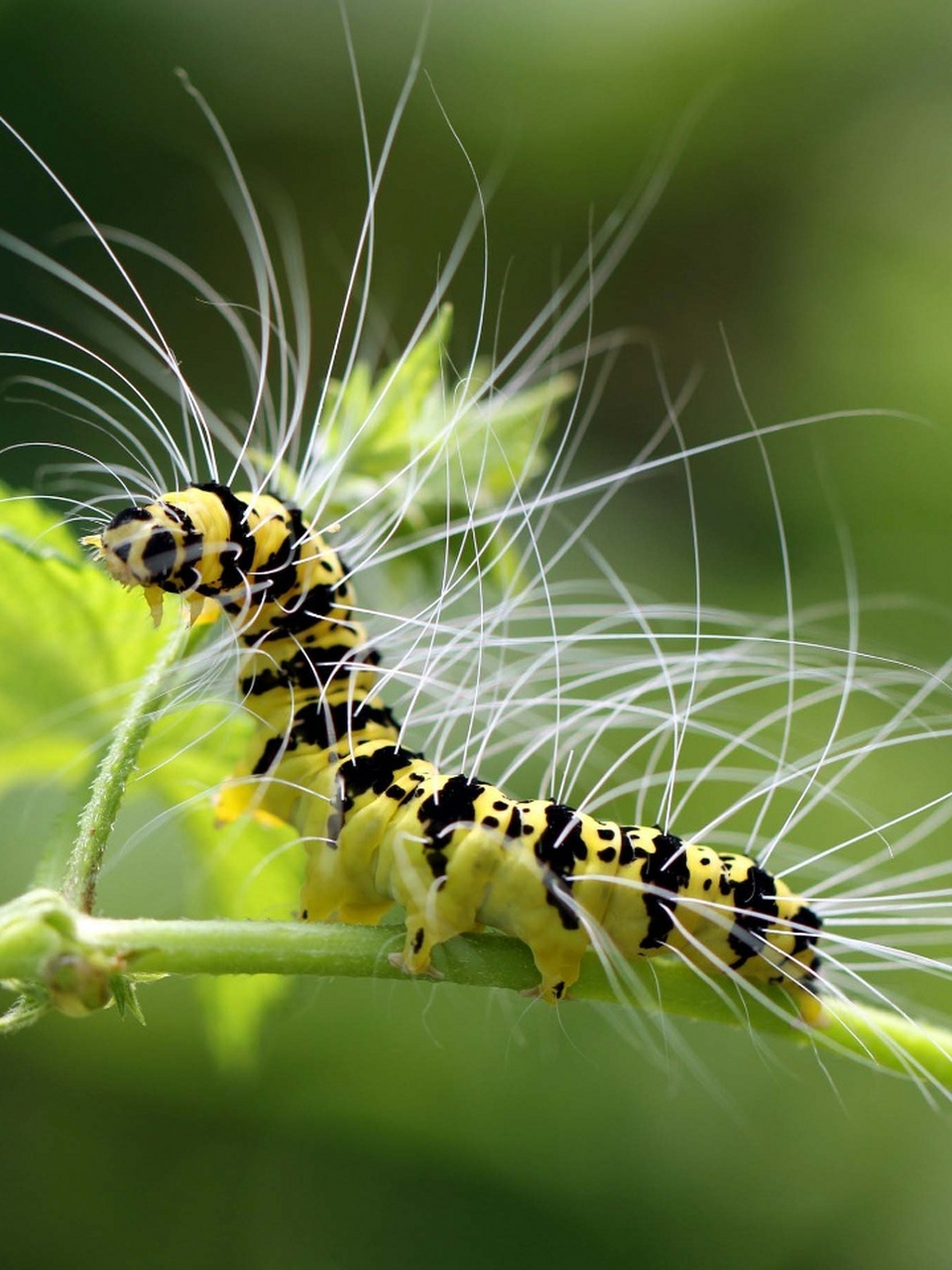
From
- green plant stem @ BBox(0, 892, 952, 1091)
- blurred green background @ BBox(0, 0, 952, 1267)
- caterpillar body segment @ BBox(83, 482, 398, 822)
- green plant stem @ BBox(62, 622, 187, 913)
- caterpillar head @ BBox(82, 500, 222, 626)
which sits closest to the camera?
green plant stem @ BBox(0, 892, 952, 1091)

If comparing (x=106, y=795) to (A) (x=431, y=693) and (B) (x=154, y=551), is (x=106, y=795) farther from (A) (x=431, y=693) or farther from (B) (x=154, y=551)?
(A) (x=431, y=693)

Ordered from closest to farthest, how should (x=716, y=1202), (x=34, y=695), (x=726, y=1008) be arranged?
(x=726, y=1008) → (x=34, y=695) → (x=716, y=1202)

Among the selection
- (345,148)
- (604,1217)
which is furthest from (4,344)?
(604,1217)

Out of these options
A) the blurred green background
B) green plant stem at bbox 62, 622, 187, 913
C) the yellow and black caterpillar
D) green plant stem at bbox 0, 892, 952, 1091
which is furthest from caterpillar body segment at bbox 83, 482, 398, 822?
the blurred green background

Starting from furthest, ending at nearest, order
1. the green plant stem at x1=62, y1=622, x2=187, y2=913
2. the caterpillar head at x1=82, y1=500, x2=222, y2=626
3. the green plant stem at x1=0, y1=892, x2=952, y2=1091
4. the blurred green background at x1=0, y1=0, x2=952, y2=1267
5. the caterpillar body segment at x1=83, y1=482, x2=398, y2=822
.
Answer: the blurred green background at x1=0, y1=0, x2=952, y2=1267 → the caterpillar body segment at x1=83, y1=482, x2=398, y2=822 → the caterpillar head at x1=82, y1=500, x2=222, y2=626 → the green plant stem at x1=62, y1=622, x2=187, y2=913 → the green plant stem at x1=0, y1=892, x2=952, y2=1091

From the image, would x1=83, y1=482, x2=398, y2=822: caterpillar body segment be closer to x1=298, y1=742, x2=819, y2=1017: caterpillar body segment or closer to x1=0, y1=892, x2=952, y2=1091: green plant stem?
x1=298, y1=742, x2=819, y2=1017: caterpillar body segment

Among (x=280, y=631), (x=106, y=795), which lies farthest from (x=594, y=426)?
(x=106, y=795)

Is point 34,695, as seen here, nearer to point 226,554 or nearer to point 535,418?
point 226,554
